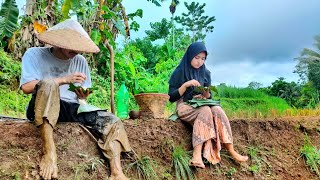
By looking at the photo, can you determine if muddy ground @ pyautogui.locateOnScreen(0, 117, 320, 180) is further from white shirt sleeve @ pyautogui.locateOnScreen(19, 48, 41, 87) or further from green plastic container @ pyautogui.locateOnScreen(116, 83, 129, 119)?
green plastic container @ pyautogui.locateOnScreen(116, 83, 129, 119)

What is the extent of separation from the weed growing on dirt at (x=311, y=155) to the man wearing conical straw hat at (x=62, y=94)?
94.7 inches

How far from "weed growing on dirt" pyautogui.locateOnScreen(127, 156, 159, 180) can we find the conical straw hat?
116 cm

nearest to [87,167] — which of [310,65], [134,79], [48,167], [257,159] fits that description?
[48,167]

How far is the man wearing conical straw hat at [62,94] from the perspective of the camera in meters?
3.54

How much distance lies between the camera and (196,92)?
475cm

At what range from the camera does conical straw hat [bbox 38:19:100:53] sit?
149 inches

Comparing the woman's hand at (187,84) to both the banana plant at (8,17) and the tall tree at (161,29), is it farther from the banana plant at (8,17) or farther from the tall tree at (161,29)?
the tall tree at (161,29)

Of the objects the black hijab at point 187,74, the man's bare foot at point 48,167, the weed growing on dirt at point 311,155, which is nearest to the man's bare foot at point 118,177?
the man's bare foot at point 48,167

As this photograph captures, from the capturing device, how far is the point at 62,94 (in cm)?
390

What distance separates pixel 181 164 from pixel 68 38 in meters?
1.66

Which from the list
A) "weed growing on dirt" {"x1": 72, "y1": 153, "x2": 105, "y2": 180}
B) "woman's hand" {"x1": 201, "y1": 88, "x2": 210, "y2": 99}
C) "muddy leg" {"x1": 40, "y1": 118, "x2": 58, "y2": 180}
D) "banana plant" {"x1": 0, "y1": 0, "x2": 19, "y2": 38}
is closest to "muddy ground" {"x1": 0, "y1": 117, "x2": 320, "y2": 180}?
"weed growing on dirt" {"x1": 72, "y1": 153, "x2": 105, "y2": 180}

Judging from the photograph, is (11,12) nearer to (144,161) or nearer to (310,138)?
(144,161)

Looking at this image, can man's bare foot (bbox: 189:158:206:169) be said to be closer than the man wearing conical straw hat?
No

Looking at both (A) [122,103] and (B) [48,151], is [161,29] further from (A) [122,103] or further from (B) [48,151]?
(B) [48,151]
